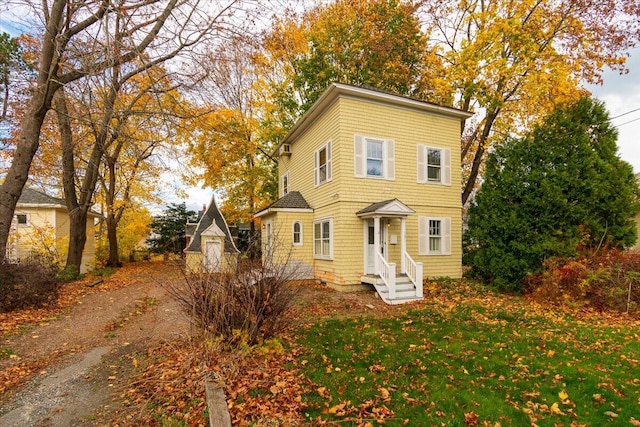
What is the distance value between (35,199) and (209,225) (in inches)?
373

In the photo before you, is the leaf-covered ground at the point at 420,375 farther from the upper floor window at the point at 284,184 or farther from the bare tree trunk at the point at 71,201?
the bare tree trunk at the point at 71,201

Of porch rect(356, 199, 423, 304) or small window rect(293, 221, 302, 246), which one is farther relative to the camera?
small window rect(293, 221, 302, 246)

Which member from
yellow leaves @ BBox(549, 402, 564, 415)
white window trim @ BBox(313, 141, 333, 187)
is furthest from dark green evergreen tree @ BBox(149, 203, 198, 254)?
yellow leaves @ BBox(549, 402, 564, 415)

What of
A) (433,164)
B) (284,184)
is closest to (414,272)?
(433,164)

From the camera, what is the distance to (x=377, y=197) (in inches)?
448

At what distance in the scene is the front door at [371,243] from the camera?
434 inches

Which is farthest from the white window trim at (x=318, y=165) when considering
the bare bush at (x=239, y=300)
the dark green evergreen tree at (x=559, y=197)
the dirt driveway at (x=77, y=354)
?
the bare bush at (x=239, y=300)

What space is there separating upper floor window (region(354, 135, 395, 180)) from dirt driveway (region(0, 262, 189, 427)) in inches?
273

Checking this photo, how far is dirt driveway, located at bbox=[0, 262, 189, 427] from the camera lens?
3.65 meters

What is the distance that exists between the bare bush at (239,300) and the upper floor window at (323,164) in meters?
6.79

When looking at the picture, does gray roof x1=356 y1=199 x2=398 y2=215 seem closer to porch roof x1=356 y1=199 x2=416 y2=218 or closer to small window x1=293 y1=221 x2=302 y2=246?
porch roof x1=356 y1=199 x2=416 y2=218

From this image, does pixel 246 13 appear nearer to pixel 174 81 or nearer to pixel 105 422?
pixel 174 81

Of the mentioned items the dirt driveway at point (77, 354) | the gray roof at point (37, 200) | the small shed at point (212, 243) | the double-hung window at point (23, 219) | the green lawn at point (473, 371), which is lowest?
the dirt driveway at point (77, 354)

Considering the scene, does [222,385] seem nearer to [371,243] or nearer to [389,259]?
[371,243]
